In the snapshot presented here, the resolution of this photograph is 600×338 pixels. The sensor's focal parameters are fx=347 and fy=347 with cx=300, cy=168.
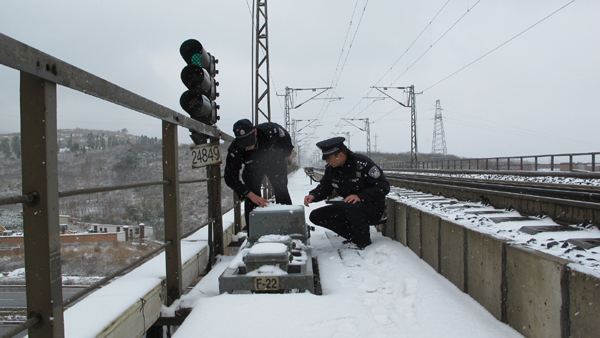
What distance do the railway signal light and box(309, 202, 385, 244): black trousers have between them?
183 centimetres

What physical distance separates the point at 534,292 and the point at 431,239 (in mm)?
1429

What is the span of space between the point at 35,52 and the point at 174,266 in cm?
186

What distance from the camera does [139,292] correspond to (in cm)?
227

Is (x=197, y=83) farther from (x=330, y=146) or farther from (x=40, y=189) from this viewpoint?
(x=40, y=189)

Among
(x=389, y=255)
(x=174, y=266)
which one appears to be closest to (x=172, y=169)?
(x=174, y=266)

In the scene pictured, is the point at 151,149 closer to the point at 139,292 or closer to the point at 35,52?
the point at 139,292

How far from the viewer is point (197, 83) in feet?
12.6

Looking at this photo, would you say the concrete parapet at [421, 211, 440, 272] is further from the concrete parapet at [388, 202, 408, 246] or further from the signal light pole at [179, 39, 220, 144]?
the signal light pole at [179, 39, 220, 144]

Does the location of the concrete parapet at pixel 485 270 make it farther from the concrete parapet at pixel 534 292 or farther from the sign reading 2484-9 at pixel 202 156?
the sign reading 2484-9 at pixel 202 156

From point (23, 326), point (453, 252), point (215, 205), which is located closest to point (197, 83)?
point (215, 205)

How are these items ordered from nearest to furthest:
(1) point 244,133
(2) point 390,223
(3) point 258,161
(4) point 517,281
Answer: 1. (4) point 517,281
2. (1) point 244,133
3. (3) point 258,161
4. (2) point 390,223

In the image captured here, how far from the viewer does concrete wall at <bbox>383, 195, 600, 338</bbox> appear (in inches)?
64.2

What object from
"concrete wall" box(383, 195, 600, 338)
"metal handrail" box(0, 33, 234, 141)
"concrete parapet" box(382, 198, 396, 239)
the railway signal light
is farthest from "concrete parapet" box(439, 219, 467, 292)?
the railway signal light

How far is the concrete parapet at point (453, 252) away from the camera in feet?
8.98
